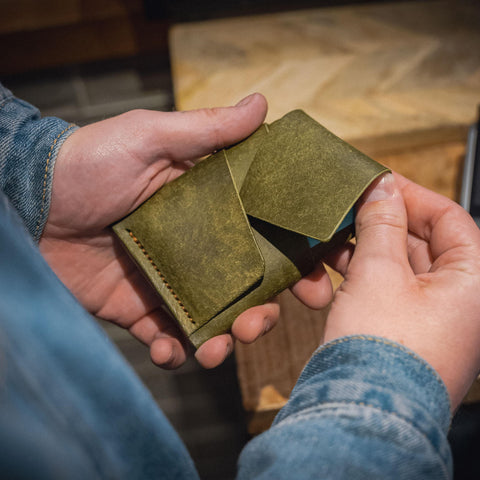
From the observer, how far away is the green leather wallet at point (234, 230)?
0.58 metres

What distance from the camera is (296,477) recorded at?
1.09ft

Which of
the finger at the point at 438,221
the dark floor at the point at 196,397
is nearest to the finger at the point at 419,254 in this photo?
the finger at the point at 438,221

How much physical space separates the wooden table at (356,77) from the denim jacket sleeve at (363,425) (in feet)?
1.09

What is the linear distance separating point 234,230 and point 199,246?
6 cm

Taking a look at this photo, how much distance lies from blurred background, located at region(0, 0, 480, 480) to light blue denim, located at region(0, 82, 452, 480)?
0.33m

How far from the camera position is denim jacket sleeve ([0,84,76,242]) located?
0.66 metres

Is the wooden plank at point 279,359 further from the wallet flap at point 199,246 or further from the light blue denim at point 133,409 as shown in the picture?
the light blue denim at point 133,409

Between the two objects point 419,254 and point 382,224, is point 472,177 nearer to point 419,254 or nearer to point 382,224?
point 419,254

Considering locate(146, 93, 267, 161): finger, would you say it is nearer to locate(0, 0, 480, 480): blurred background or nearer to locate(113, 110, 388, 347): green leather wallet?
locate(113, 110, 388, 347): green leather wallet

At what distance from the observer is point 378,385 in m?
0.37

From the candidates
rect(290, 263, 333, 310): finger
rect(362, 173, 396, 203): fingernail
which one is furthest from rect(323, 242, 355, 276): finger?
rect(362, 173, 396, 203): fingernail

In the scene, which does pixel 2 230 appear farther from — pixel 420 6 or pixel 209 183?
pixel 420 6

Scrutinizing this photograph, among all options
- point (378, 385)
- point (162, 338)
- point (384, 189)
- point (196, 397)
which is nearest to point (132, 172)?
point (162, 338)

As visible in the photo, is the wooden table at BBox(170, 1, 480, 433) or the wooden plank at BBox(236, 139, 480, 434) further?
the wooden table at BBox(170, 1, 480, 433)
